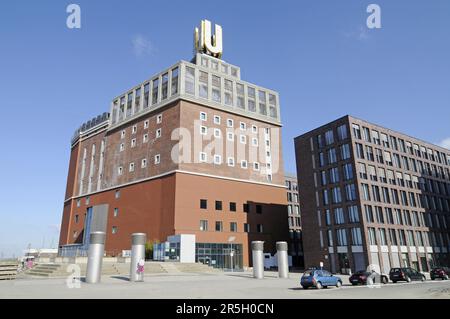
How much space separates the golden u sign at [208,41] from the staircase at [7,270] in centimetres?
6019

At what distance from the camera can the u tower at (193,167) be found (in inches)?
2248

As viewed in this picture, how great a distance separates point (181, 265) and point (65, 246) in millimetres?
42373

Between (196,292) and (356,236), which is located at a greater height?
(356,236)

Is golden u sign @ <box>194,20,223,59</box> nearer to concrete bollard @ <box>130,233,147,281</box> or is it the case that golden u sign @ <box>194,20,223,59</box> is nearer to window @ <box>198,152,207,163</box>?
window @ <box>198,152,207,163</box>

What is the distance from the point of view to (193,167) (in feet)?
191

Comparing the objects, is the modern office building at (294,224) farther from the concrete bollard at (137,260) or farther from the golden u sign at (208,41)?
the concrete bollard at (137,260)

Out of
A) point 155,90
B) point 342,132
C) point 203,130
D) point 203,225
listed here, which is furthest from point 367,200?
point 155,90

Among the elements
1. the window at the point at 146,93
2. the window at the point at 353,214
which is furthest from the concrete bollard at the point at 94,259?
the window at the point at 146,93

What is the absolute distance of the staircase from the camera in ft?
87.4

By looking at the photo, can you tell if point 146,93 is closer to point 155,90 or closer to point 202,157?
point 155,90

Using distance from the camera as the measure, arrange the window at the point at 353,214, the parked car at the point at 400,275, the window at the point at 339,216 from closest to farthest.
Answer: the parked car at the point at 400,275 < the window at the point at 353,214 < the window at the point at 339,216

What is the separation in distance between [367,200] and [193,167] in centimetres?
2773
